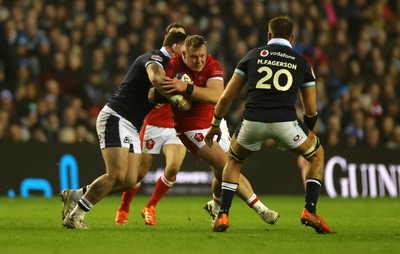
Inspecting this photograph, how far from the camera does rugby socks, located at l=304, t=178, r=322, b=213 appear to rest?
10.2 m

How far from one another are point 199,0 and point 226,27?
0.89 m

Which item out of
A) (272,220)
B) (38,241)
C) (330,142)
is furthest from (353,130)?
(38,241)

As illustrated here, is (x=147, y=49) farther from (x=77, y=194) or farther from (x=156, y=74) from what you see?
(x=156, y=74)

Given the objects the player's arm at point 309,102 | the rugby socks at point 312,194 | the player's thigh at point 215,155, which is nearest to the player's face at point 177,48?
the player's thigh at point 215,155

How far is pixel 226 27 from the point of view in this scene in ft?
73.5

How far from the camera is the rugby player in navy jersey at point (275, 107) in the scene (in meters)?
10.1

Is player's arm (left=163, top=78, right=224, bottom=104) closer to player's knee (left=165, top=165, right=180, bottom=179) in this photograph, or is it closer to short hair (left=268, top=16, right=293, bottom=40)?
short hair (left=268, top=16, right=293, bottom=40)

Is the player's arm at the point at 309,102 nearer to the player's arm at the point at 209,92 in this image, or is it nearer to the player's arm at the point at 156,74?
the player's arm at the point at 209,92

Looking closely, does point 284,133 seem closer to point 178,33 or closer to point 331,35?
point 178,33

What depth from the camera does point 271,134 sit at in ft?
33.2

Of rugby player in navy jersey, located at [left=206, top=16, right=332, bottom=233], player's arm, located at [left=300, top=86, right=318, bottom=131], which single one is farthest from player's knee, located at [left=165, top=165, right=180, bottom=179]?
player's arm, located at [left=300, top=86, right=318, bottom=131]

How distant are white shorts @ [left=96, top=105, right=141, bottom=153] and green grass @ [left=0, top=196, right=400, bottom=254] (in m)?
0.94

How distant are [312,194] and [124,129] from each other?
89.1 inches

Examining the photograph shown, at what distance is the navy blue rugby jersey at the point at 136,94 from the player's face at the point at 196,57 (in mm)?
413
